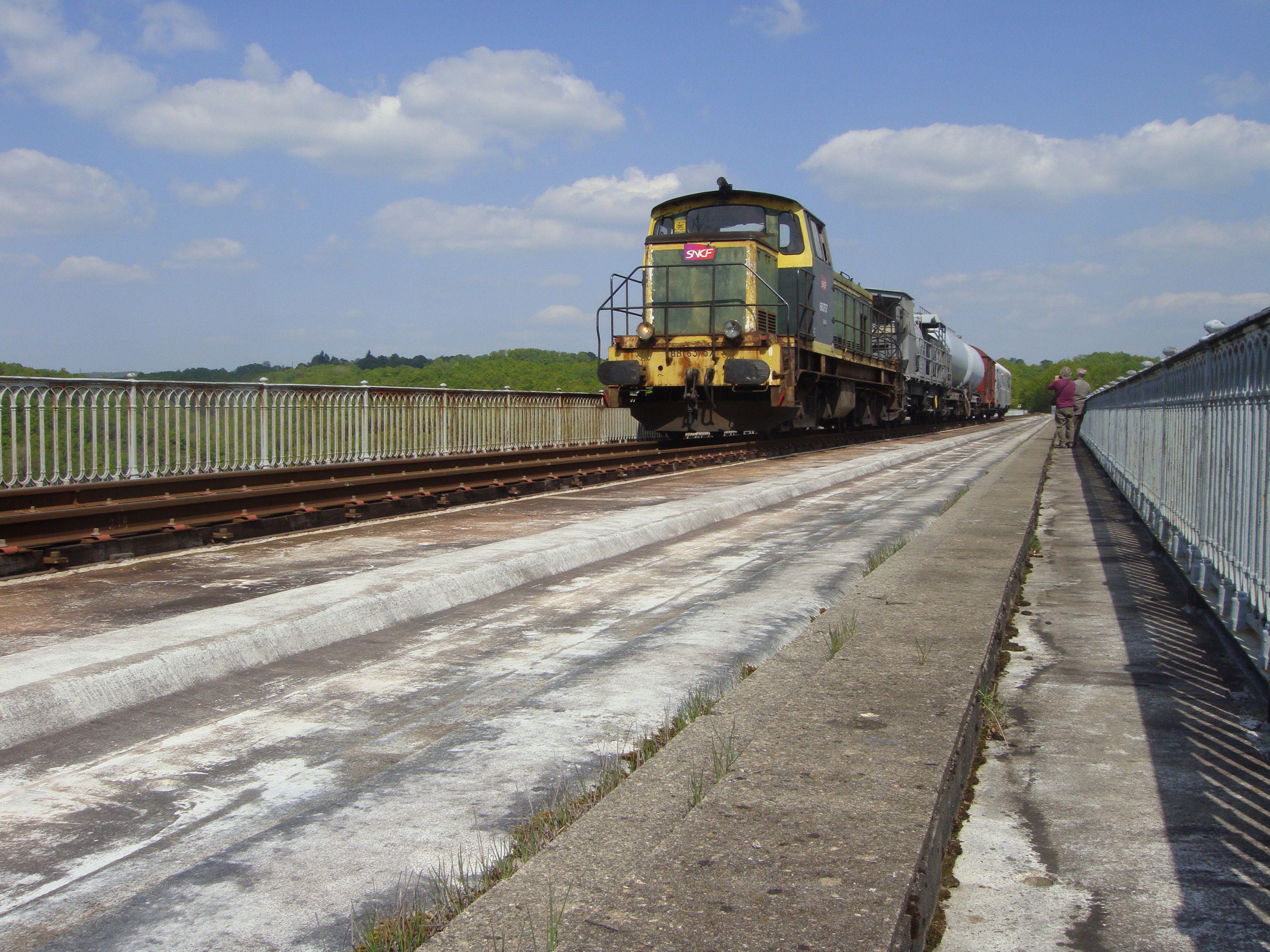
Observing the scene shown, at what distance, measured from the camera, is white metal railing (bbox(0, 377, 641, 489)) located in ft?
35.1

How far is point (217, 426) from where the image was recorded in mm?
12734

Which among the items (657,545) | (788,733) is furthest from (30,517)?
(788,733)


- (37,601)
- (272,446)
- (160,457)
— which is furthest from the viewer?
(272,446)

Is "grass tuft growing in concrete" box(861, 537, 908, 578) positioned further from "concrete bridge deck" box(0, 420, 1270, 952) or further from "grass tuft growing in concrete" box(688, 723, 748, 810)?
"grass tuft growing in concrete" box(688, 723, 748, 810)

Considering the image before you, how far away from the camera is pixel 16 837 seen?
2.90 m

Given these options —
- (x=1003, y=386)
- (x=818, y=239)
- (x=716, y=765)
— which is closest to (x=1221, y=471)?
(x=716, y=765)

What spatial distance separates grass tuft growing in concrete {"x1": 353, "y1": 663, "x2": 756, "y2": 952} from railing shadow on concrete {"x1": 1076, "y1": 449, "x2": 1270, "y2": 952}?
4.10 feet

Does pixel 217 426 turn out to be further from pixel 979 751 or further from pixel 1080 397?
pixel 1080 397

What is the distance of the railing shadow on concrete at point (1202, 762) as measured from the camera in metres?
2.55

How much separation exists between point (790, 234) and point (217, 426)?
36.4ft

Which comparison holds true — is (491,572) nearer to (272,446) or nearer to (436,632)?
(436,632)

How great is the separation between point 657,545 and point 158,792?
5598mm

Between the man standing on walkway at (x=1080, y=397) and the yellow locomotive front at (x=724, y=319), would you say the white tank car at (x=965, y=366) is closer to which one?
the man standing on walkway at (x=1080, y=397)

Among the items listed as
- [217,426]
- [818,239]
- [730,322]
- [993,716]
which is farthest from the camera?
[818,239]
